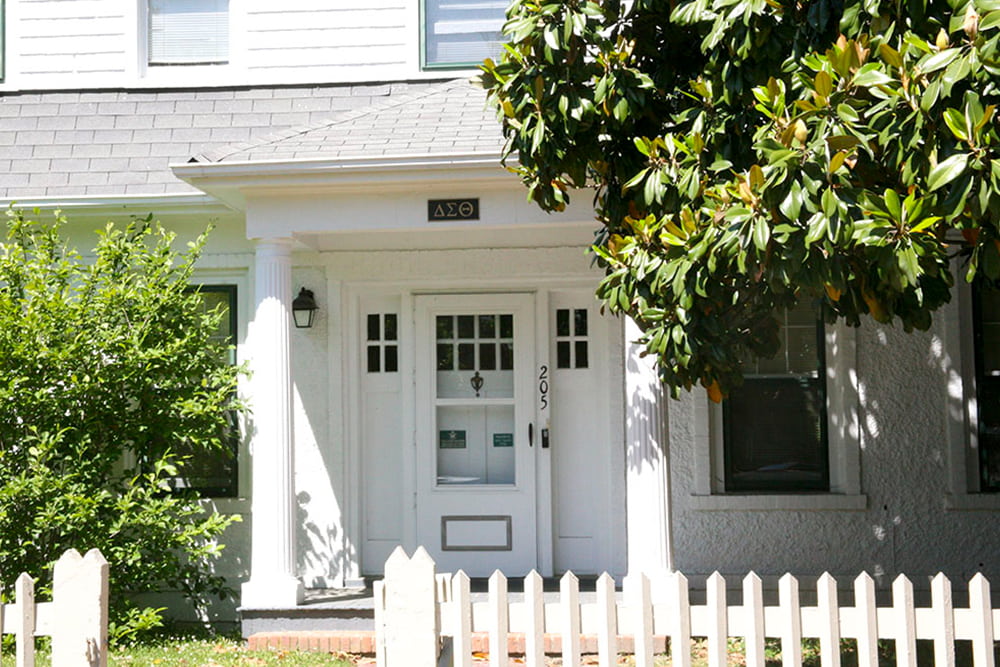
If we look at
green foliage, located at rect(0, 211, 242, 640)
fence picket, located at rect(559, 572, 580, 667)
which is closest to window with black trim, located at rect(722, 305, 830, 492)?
green foliage, located at rect(0, 211, 242, 640)

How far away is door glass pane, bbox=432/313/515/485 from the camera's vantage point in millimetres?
9805

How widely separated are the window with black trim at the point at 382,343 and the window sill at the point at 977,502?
4557 millimetres

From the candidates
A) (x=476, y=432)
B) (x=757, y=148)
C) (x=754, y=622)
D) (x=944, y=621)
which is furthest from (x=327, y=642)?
(x=757, y=148)

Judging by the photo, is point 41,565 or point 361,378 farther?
point 361,378

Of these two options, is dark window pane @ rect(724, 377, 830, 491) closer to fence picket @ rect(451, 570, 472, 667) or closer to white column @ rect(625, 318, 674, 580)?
white column @ rect(625, 318, 674, 580)

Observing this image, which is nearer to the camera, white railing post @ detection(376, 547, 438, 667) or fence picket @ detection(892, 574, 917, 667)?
white railing post @ detection(376, 547, 438, 667)

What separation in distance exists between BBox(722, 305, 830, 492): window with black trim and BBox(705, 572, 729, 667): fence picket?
4.81 m

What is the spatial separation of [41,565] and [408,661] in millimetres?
5252

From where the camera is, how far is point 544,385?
31.8ft

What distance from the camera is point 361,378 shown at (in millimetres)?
9875

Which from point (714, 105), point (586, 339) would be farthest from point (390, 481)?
point (714, 105)

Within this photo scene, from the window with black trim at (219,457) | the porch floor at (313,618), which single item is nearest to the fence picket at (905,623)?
the porch floor at (313,618)

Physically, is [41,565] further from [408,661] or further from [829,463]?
[829,463]

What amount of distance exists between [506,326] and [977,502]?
12.8 feet
